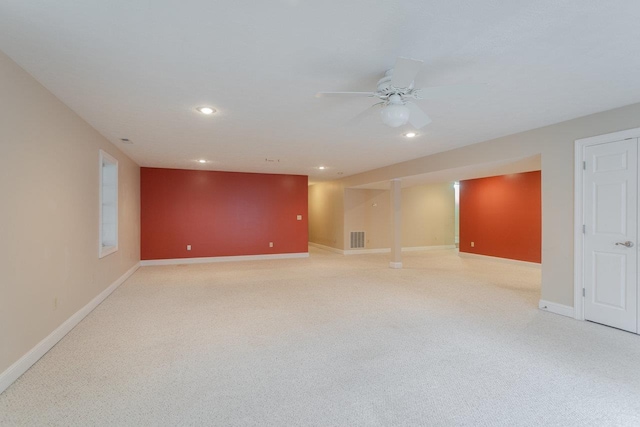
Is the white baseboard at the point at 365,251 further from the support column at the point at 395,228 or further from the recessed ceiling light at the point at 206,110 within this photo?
the recessed ceiling light at the point at 206,110

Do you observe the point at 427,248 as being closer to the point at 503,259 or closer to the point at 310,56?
the point at 503,259

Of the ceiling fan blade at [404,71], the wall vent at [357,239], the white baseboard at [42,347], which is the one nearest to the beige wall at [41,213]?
the white baseboard at [42,347]

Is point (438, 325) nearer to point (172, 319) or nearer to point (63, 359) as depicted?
point (172, 319)

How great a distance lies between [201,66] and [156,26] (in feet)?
1.69

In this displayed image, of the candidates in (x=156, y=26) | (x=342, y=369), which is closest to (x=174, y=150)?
(x=156, y=26)

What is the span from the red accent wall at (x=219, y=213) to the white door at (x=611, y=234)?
6394mm

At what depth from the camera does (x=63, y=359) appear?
8.62 ft

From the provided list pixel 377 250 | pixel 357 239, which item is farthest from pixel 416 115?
pixel 377 250

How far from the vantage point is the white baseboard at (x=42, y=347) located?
222 cm

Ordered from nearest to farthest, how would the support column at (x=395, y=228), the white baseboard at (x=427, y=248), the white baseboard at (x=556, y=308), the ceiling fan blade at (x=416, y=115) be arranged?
the ceiling fan blade at (x=416, y=115) → the white baseboard at (x=556, y=308) → the support column at (x=395, y=228) → the white baseboard at (x=427, y=248)

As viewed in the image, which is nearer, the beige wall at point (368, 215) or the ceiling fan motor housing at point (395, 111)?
the ceiling fan motor housing at point (395, 111)

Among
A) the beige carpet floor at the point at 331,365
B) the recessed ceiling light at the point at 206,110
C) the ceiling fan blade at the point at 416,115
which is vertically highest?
the recessed ceiling light at the point at 206,110

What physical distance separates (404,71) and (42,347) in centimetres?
363

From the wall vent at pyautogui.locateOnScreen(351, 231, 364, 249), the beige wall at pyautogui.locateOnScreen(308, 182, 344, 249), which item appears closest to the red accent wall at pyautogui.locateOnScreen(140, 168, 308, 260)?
the beige wall at pyautogui.locateOnScreen(308, 182, 344, 249)
